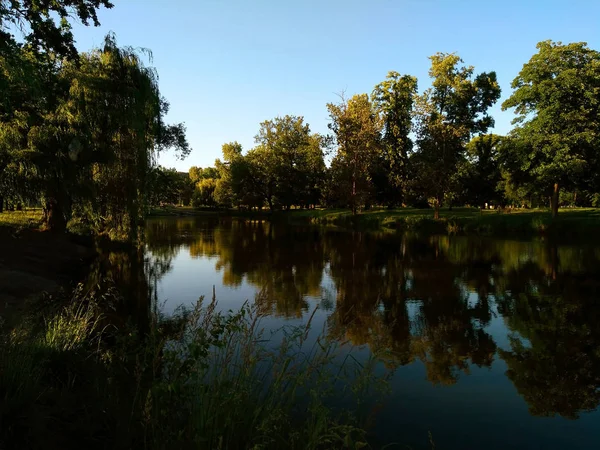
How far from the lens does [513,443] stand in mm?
6496

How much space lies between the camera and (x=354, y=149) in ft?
192

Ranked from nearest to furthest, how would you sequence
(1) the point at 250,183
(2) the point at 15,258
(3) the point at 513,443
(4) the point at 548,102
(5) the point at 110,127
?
1. (3) the point at 513,443
2. (2) the point at 15,258
3. (5) the point at 110,127
4. (4) the point at 548,102
5. (1) the point at 250,183

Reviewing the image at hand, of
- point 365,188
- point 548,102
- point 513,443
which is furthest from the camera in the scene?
point 365,188

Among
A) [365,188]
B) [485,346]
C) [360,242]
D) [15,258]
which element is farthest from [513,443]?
[365,188]

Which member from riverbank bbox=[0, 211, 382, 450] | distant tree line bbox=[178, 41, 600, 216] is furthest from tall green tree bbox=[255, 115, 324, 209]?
riverbank bbox=[0, 211, 382, 450]

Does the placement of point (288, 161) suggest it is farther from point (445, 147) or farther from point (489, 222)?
point (489, 222)

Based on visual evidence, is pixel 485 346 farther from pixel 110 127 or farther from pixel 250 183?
pixel 250 183

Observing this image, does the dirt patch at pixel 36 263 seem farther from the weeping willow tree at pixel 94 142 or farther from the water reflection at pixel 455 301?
the water reflection at pixel 455 301

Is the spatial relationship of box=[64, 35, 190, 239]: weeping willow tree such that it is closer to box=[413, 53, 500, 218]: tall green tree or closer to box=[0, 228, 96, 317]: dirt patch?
box=[0, 228, 96, 317]: dirt patch

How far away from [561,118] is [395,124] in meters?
30.6

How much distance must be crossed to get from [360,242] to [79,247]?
73.5 ft

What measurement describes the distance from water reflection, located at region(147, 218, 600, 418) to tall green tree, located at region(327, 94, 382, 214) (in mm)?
26347

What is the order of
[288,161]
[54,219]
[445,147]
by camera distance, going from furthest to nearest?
[288,161] → [445,147] → [54,219]

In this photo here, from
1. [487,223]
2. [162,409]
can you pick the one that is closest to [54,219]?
[162,409]
